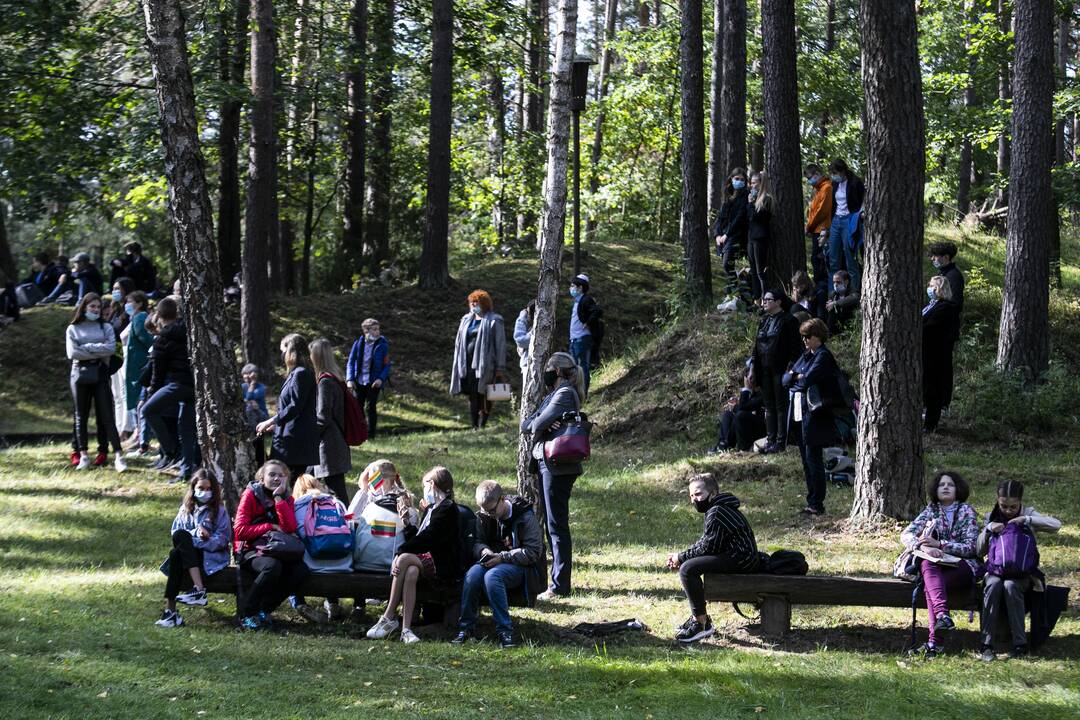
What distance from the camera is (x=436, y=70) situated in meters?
23.7

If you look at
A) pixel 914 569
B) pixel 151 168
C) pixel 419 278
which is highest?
pixel 151 168

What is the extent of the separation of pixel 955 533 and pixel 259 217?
13.4 m

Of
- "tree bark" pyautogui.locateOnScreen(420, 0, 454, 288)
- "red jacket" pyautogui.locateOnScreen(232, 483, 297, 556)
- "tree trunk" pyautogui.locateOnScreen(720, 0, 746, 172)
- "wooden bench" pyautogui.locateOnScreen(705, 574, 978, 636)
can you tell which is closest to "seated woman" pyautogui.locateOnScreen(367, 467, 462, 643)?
"red jacket" pyautogui.locateOnScreen(232, 483, 297, 556)

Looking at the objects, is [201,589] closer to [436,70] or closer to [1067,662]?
[1067,662]

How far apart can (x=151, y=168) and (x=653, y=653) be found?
17.7 meters

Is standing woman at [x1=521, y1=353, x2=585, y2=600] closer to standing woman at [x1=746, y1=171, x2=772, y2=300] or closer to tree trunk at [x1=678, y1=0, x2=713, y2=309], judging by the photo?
standing woman at [x1=746, y1=171, x2=772, y2=300]

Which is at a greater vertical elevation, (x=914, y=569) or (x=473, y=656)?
(x=914, y=569)

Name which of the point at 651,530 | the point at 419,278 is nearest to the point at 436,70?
the point at 419,278

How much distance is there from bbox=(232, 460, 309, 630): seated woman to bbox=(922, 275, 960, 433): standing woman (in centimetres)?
767

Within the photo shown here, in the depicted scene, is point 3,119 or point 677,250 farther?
point 677,250

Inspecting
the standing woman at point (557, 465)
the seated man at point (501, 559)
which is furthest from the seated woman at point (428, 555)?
the standing woman at point (557, 465)

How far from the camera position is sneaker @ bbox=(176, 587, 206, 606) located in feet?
30.8

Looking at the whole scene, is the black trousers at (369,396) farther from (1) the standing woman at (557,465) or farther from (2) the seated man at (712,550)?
(2) the seated man at (712,550)

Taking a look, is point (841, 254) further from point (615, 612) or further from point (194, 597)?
point (194, 597)
